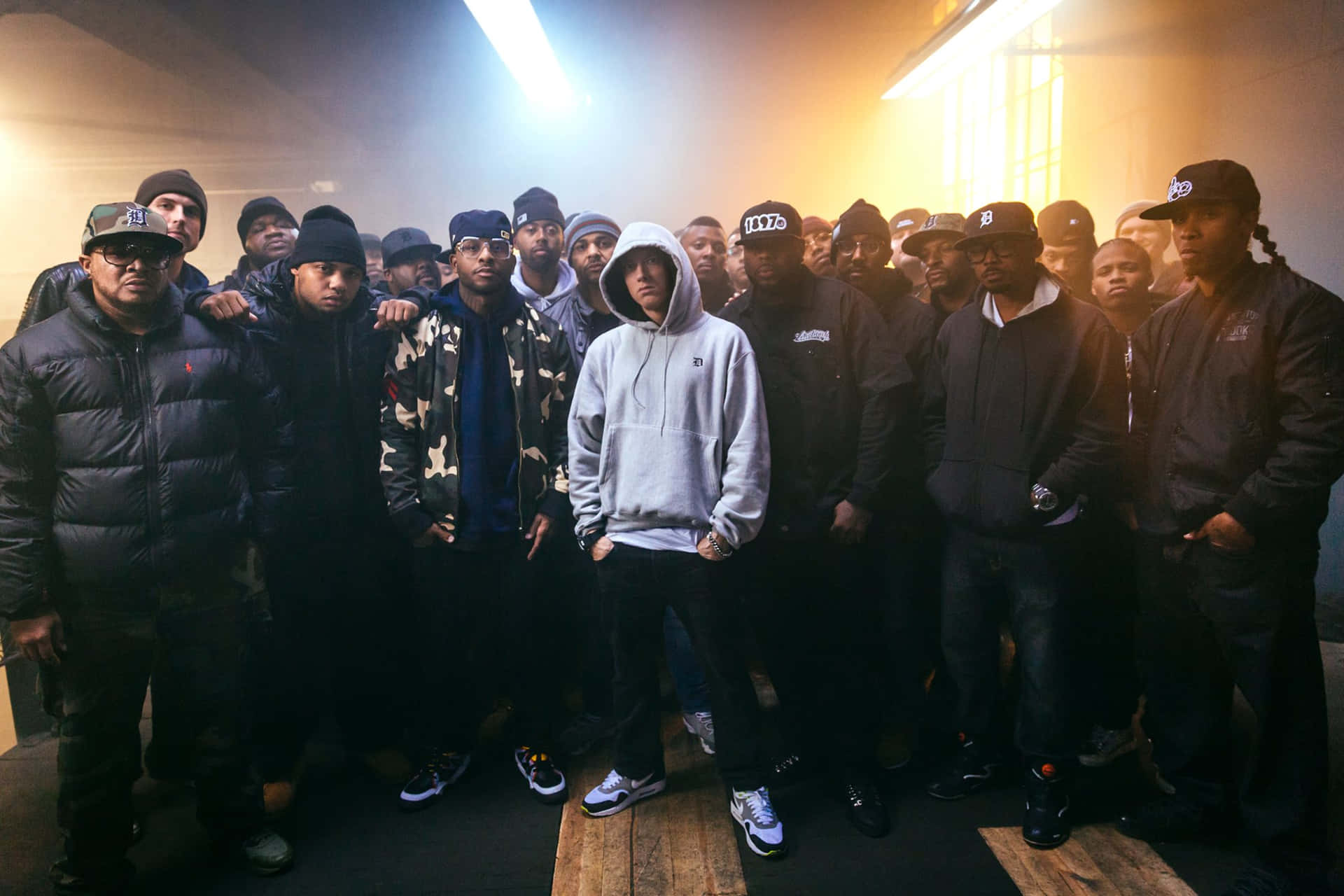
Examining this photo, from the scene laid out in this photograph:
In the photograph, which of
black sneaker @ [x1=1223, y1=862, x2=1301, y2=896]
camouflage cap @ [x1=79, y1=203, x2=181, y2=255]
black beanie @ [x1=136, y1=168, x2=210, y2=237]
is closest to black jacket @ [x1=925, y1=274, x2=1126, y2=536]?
black sneaker @ [x1=1223, y1=862, x2=1301, y2=896]

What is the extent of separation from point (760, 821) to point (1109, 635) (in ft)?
4.36

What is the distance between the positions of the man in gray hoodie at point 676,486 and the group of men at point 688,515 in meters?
0.01

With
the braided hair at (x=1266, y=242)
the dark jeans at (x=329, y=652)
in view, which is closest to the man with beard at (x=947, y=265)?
the braided hair at (x=1266, y=242)

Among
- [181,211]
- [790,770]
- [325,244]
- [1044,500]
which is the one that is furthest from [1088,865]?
[181,211]

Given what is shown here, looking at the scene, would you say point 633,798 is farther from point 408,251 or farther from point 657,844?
point 408,251

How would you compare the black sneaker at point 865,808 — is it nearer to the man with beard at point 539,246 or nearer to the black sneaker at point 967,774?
the black sneaker at point 967,774

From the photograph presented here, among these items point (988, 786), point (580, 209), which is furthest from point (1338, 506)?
point (580, 209)

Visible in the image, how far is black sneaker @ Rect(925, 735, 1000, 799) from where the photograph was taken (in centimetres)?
215

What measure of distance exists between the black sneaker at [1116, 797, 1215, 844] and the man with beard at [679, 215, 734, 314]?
2.29 meters

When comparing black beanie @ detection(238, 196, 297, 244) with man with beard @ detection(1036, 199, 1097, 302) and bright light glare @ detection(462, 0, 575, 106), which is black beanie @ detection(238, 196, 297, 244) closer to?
bright light glare @ detection(462, 0, 575, 106)

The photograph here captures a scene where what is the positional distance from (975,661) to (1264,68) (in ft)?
11.9

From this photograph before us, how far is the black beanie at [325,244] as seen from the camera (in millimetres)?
2098

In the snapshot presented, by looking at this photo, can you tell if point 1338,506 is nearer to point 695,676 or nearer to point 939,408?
point 939,408

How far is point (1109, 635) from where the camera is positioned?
2.30 meters
